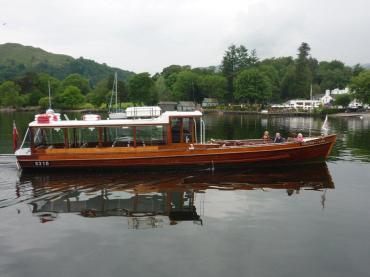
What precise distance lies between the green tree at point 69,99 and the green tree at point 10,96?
59.1ft

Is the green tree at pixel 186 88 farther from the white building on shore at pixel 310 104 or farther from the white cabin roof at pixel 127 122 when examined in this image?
the white cabin roof at pixel 127 122

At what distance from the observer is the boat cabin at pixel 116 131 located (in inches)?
959

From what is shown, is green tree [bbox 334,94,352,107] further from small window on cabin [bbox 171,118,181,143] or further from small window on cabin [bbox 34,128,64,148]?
small window on cabin [bbox 34,128,64,148]

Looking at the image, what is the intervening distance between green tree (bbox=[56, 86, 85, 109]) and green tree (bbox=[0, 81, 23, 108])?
1802cm

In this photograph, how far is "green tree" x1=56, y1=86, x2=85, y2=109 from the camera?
477 feet

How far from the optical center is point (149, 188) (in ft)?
69.2

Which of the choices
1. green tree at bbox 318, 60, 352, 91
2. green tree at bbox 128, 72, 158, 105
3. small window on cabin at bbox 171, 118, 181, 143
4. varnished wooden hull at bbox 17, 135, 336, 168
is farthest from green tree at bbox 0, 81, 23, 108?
small window on cabin at bbox 171, 118, 181, 143

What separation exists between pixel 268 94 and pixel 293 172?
10619 centimetres

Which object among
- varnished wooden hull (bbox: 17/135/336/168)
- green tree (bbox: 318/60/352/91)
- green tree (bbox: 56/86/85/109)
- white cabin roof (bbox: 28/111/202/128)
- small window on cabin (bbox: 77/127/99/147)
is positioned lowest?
varnished wooden hull (bbox: 17/135/336/168)

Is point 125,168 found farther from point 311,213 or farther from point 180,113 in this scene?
point 311,213

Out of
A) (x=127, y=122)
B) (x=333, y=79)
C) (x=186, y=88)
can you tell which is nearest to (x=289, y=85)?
(x=333, y=79)

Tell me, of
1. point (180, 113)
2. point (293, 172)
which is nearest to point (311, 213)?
point (293, 172)

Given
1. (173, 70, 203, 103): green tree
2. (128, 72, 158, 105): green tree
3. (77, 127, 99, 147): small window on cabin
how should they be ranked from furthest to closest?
(173, 70, 203, 103): green tree → (128, 72, 158, 105): green tree → (77, 127, 99, 147): small window on cabin

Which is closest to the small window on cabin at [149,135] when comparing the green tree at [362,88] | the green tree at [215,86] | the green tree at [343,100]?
the green tree at [362,88]
